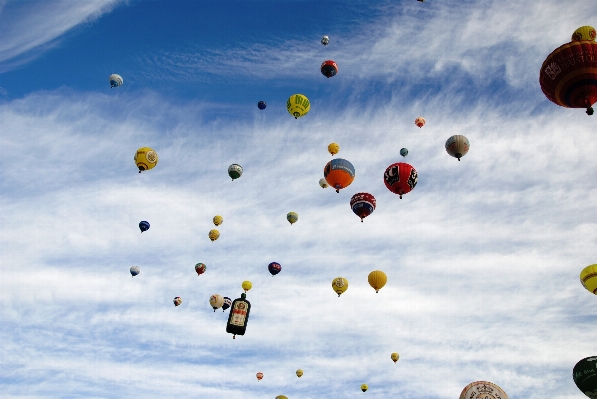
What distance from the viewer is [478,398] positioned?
1502 centimetres

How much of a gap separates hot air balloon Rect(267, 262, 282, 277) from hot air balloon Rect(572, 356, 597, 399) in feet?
63.6

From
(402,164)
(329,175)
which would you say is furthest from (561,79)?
(329,175)

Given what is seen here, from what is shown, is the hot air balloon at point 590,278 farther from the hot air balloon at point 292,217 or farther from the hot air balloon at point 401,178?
the hot air balloon at point 292,217

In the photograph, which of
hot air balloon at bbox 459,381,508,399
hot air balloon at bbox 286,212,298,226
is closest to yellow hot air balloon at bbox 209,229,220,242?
hot air balloon at bbox 286,212,298,226

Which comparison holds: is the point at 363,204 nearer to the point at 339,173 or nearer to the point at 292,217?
the point at 339,173

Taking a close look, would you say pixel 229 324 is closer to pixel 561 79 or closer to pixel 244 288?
pixel 561 79

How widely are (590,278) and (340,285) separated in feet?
48.8

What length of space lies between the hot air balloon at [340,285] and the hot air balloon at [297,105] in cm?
1216

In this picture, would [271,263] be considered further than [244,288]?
No

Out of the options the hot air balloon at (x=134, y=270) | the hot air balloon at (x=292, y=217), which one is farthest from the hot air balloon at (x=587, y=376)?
the hot air balloon at (x=134, y=270)

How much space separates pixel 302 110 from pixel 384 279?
502 inches

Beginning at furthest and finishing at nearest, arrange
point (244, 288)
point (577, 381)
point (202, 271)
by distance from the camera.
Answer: point (202, 271)
point (244, 288)
point (577, 381)

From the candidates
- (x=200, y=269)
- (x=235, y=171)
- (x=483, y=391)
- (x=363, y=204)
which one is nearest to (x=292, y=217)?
(x=235, y=171)

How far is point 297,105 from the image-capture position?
27281 mm
